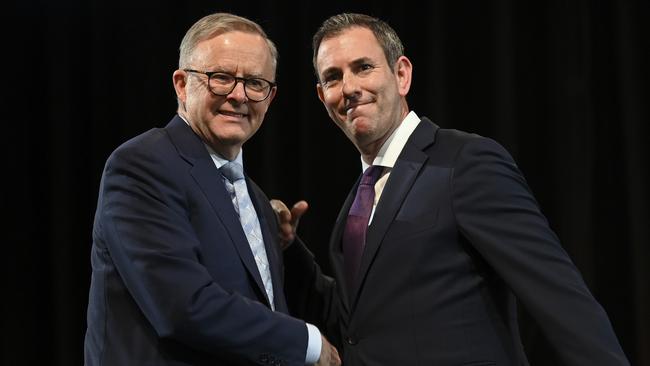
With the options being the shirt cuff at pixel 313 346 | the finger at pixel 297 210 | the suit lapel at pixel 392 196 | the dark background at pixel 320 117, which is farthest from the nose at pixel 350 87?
the dark background at pixel 320 117

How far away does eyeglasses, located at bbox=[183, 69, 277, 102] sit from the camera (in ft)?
6.57

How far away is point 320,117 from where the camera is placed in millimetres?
3863

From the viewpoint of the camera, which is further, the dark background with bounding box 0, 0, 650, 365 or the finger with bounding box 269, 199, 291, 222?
the dark background with bounding box 0, 0, 650, 365

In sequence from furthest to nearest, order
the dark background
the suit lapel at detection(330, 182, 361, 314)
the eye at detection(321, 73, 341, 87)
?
the dark background < the eye at detection(321, 73, 341, 87) < the suit lapel at detection(330, 182, 361, 314)

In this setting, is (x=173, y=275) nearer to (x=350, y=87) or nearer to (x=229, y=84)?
(x=229, y=84)

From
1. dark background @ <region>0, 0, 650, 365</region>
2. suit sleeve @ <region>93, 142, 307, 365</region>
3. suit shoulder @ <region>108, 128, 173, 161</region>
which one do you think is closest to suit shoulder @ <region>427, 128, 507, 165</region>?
suit sleeve @ <region>93, 142, 307, 365</region>

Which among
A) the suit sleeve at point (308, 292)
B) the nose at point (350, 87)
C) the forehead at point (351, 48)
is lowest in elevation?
the suit sleeve at point (308, 292)

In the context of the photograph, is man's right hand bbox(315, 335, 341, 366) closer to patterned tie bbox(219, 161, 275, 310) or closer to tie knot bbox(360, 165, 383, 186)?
patterned tie bbox(219, 161, 275, 310)

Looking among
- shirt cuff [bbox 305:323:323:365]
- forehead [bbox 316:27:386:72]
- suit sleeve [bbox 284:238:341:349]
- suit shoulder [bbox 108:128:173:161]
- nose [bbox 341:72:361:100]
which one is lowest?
suit sleeve [bbox 284:238:341:349]

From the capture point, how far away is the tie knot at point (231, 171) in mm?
2068

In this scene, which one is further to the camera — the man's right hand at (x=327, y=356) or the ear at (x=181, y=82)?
the ear at (x=181, y=82)

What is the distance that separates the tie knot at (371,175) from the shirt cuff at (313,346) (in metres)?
0.53

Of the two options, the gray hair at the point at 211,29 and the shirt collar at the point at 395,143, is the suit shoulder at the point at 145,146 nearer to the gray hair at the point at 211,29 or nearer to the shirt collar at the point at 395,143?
the gray hair at the point at 211,29

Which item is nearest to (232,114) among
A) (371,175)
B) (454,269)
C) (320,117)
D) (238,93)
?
(238,93)
